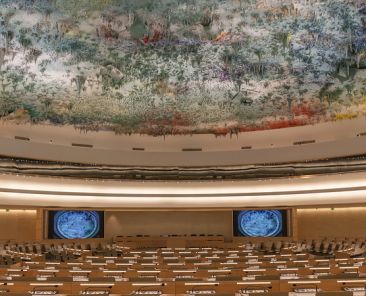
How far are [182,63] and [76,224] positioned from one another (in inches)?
361

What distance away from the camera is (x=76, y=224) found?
21.1 metres

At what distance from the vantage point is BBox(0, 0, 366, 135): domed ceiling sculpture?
12461 mm

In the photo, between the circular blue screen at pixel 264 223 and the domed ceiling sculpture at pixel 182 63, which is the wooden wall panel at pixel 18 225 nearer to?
the domed ceiling sculpture at pixel 182 63

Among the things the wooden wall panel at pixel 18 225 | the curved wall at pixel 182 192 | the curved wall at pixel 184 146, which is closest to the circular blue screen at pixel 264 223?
the curved wall at pixel 182 192

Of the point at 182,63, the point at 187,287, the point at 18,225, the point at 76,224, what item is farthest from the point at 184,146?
the point at 187,287

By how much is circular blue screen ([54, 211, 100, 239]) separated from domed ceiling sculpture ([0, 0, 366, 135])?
12.9ft

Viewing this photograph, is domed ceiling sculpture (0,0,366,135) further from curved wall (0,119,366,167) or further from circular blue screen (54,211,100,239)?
circular blue screen (54,211,100,239)

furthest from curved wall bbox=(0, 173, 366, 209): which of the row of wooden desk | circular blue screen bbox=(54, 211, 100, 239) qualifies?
the row of wooden desk

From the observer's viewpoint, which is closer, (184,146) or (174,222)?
(184,146)

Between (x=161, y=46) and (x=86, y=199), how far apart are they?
7733mm

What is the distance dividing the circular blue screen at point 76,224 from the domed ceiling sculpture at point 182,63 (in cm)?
393

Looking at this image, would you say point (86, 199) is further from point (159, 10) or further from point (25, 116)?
point (159, 10)

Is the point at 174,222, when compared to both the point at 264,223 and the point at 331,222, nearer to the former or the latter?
the point at 264,223

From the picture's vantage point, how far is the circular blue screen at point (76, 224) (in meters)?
20.8
